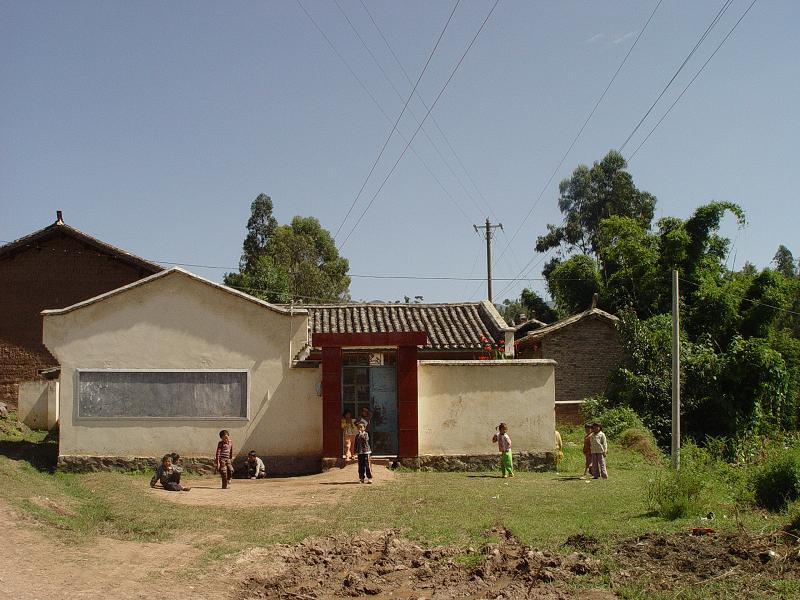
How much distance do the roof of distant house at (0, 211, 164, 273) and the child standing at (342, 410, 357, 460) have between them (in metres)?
9.95

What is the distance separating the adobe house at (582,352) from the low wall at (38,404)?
55.7ft

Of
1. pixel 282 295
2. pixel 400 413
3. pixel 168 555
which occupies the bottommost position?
pixel 168 555

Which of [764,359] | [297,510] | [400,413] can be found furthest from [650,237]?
[297,510]

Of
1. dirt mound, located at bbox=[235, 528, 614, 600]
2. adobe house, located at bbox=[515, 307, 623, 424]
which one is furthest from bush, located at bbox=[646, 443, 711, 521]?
adobe house, located at bbox=[515, 307, 623, 424]

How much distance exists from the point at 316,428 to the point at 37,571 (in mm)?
9675

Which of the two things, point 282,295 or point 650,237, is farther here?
point 282,295

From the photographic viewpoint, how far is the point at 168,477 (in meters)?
16.6

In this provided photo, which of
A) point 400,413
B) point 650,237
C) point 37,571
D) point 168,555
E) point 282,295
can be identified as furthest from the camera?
point 282,295

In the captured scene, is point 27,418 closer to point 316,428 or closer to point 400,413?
point 316,428

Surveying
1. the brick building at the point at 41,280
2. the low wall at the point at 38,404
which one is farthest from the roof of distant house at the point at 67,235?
the low wall at the point at 38,404

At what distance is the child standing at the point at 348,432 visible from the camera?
60.5 ft

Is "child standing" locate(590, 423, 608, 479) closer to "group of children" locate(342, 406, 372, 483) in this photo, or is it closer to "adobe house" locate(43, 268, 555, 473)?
"adobe house" locate(43, 268, 555, 473)

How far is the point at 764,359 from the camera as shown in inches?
1014

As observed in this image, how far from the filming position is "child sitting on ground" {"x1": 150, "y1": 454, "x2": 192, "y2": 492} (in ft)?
53.8
